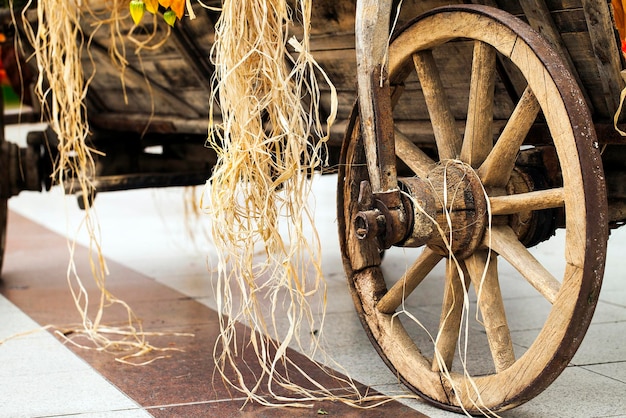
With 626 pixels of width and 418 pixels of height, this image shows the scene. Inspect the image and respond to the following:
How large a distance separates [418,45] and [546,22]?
0.93 feet

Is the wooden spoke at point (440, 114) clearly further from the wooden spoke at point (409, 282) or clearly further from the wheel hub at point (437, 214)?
the wooden spoke at point (409, 282)

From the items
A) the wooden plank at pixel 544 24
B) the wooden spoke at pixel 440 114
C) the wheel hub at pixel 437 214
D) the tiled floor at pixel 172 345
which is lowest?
the tiled floor at pixel 172 345

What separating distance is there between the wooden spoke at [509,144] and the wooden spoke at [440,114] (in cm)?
13

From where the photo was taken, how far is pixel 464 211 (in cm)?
200

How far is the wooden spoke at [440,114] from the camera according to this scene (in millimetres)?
2098

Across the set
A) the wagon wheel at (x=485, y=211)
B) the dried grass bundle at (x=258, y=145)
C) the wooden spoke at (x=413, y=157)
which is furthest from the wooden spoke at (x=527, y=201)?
the dried grass bundle at (x=258, y=145)

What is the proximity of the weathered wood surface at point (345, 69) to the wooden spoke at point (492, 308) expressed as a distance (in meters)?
0.40

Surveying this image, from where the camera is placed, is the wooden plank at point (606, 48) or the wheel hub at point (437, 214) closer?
the wooden plank at point (606, 48)

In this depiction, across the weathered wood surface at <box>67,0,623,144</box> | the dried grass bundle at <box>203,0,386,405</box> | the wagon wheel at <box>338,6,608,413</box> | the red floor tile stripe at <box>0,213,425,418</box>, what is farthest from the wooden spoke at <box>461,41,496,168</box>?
the red floor tile stripe at <box>0,213,425,418</box>

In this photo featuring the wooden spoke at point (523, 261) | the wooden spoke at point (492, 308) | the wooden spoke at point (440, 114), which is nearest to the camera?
the wooden spoke at point (523, 261)

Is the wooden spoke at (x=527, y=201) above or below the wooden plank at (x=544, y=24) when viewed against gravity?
below

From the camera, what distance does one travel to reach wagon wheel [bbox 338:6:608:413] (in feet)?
5.67

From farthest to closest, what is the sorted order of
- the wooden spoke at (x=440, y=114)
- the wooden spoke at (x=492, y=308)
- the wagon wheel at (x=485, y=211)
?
the wooden spoke at (x=440, y=114) → the wooden spoke at (x=492, y=308) → the wagon wheel at (x=485, y=211)

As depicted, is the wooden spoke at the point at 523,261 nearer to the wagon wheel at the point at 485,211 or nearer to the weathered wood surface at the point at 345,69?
the wagon wheel at the point at 485,211
